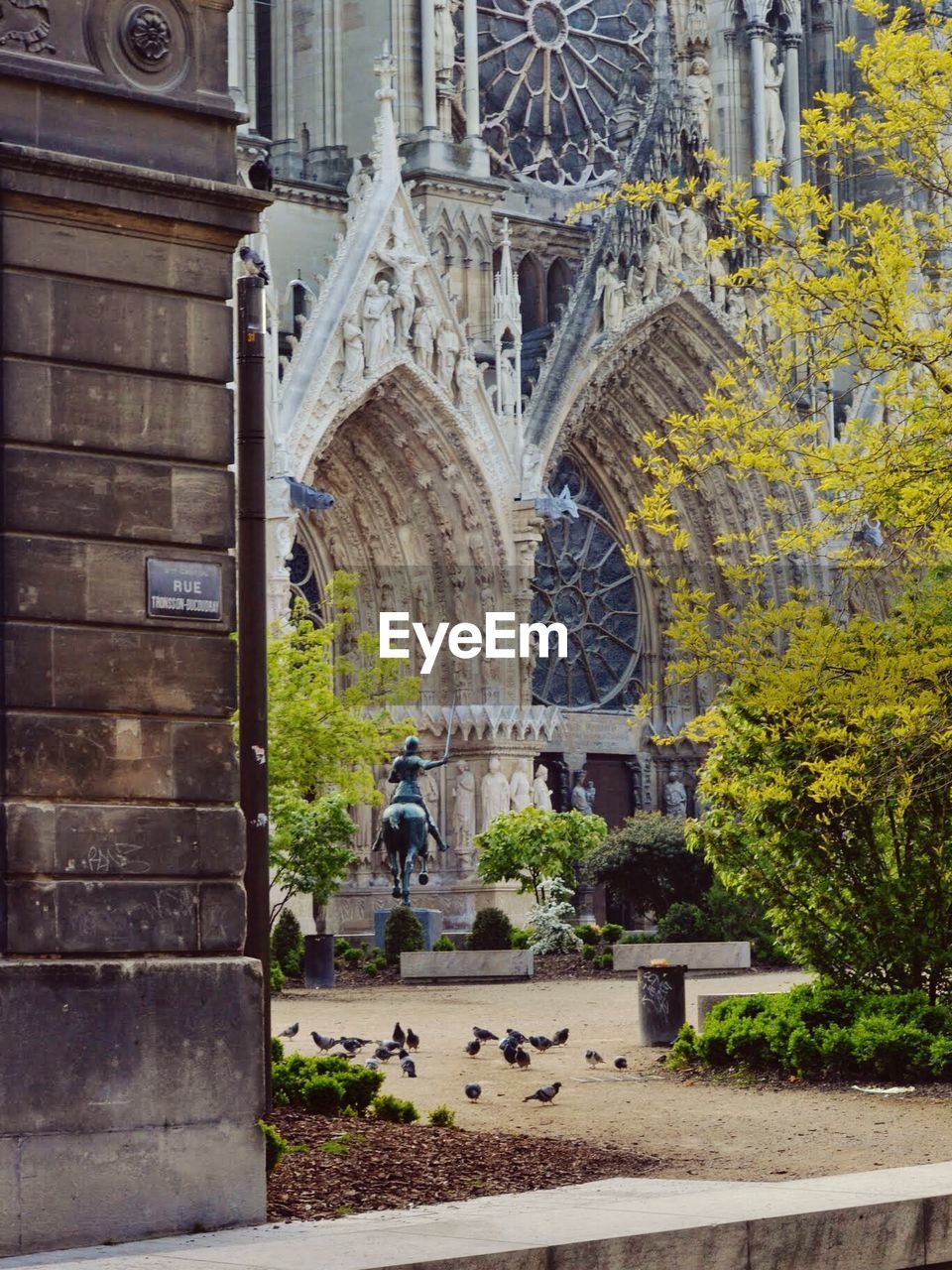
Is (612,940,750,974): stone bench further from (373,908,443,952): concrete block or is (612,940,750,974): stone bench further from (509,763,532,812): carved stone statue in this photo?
(509,763,532,812): carved stone statue

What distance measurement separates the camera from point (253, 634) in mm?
12156

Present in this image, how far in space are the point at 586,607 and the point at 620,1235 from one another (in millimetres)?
36238

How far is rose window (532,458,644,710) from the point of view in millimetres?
45344

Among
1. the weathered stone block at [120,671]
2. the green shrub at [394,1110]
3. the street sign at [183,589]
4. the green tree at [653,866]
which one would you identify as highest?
the street sign at [183,589]

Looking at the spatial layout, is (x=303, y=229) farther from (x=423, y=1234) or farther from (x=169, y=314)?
(x=423, y=1234)

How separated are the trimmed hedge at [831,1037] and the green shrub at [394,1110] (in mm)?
4234

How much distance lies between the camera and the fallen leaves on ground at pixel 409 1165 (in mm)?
11625

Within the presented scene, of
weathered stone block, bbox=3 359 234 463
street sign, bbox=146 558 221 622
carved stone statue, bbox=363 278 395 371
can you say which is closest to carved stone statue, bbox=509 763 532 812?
carved stone statue, bbox=363 278 395 371

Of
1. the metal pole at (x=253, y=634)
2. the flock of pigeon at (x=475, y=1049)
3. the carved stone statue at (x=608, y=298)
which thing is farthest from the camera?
the carved stone statue at (x=608, y=298)

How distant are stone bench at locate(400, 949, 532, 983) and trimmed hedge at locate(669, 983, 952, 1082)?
38.3 feet

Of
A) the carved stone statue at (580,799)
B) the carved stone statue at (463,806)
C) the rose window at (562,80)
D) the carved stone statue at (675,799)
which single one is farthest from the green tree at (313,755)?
the rose window at (562,80)

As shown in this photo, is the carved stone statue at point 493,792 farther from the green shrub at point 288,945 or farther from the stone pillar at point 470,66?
the stone pillar at point 470,66

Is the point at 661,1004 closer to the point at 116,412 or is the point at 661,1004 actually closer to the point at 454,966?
the point at 454,966

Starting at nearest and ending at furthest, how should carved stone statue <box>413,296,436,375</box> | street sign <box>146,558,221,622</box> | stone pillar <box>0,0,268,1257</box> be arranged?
stone pillar <box>0,0,268,1257</box> < street sign <box>146,558,221,622</box> < carved stone statue <box>413,296,436,375</box>
